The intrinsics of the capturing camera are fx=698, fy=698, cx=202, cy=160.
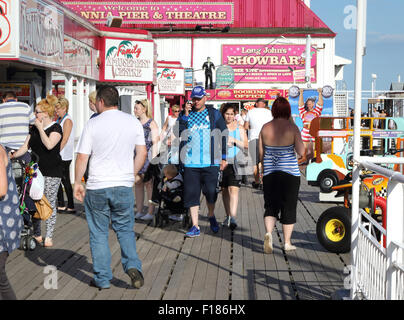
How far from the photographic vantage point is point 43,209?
789 centimetres

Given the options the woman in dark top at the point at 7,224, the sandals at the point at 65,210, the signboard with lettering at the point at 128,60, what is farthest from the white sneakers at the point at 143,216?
the signboard with lettering at the point at 128,60

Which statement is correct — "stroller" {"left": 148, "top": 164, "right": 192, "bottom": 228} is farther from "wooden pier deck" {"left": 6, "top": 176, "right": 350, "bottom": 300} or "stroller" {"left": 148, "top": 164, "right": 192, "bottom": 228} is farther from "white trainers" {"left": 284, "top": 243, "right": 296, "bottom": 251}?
"white trainers" {"left": 284, "top": 243, "right": 296, "bottom": 251}

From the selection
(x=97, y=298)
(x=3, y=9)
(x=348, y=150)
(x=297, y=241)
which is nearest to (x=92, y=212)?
(x=97, y=298)

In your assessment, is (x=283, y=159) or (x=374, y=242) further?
(x=283, y=159)

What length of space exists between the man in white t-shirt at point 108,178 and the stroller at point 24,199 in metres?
1.72

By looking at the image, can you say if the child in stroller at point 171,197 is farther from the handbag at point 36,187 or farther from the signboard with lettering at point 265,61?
the signboard with lettering at point 265,61

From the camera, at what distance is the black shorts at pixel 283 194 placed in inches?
311

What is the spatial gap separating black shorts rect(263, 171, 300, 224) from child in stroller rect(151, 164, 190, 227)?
6.25 feet

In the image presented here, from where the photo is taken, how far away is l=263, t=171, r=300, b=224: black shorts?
7.90m

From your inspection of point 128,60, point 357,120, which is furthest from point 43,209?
point 128,60

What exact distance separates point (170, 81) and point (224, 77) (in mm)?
14695

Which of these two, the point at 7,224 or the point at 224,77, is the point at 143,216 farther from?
the point at 224,77

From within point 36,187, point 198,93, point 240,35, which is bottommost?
point 36,187

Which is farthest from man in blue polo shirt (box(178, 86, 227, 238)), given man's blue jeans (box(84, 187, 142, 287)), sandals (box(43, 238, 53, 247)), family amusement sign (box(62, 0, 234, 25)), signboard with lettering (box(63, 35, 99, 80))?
family amusement sign (box(62, 0, 234, 25))
